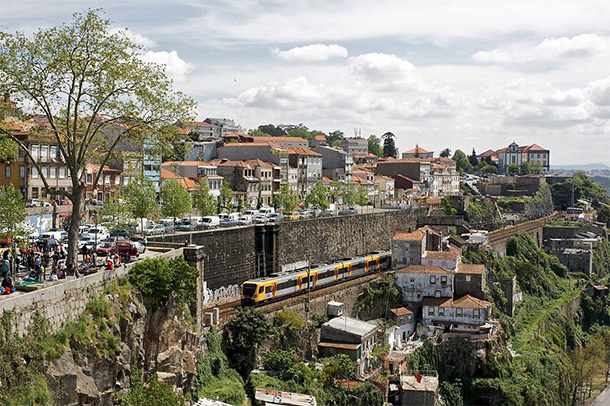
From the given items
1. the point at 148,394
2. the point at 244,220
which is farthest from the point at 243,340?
the point at 244,220

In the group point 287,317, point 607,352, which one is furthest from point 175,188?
point 607,352

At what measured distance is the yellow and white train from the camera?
4444 cm

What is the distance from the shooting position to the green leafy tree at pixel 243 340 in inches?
1508

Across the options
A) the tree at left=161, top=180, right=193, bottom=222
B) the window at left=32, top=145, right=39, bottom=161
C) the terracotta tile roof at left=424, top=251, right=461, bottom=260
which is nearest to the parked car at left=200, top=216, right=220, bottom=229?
the tree at left=161, top=180, right=193, bottom=222

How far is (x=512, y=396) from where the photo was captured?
52.3 meters

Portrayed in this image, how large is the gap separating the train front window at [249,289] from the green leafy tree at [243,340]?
5.11 metres

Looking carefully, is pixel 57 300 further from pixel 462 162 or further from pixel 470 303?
pixel 462 162

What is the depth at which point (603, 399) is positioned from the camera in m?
65.0

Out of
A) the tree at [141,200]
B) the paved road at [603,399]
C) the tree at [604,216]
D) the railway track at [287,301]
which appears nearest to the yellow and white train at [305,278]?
the railway track at [287,301]

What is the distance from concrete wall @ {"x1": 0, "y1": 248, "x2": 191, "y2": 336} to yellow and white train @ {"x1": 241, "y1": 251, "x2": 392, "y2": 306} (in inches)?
720

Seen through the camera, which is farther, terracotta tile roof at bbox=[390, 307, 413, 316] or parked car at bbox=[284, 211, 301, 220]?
parked car at bbox=[284, 211, 301, 220]

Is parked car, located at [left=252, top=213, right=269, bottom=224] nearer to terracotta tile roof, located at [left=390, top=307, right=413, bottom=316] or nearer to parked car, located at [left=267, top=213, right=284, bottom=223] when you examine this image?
parked car, located at [left=267, top=213, right=284, bottom=223]

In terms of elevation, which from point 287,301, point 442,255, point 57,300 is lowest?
point 287,301

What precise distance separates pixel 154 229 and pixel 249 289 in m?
7.32
